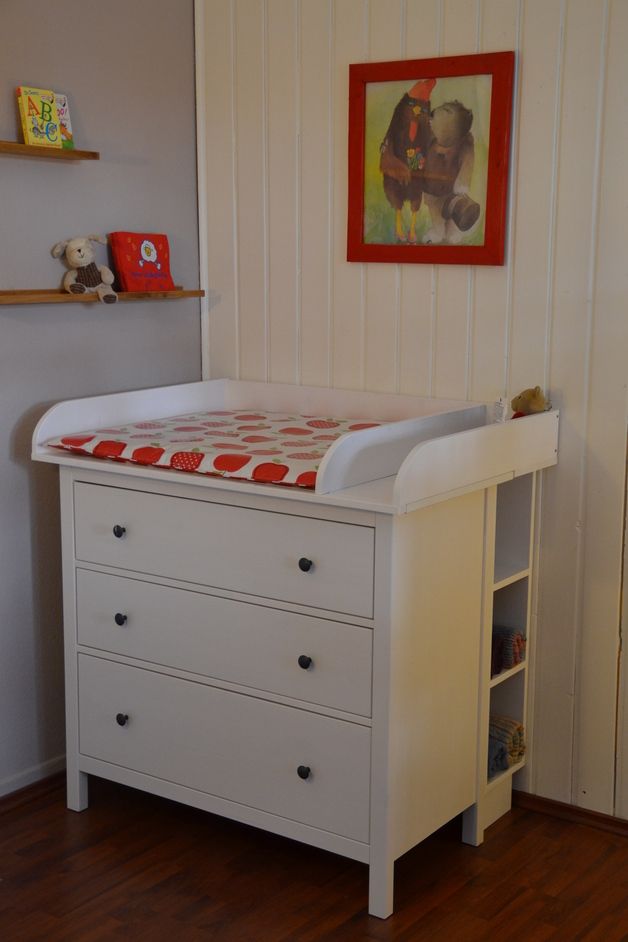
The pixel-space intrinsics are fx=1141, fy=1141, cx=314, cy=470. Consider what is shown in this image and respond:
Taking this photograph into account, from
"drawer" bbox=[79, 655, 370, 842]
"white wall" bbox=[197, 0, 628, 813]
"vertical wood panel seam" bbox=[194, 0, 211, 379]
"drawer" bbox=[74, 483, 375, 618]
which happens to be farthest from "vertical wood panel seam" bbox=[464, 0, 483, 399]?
"drawer" bbox=[79, 655, 370, 842]

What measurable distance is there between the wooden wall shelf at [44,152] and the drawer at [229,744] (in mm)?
1137

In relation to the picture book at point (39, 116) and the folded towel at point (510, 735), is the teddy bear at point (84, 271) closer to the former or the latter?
the picture book at point (39, 116)

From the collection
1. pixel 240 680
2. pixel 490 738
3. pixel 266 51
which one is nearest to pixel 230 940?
pixel 240 680

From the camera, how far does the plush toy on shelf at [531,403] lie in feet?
8.25

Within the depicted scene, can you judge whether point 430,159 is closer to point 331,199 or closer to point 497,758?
point 331,199

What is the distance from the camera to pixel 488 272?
2.62 m

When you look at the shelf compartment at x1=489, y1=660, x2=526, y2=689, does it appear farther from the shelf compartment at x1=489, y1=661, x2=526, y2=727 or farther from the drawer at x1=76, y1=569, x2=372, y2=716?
the drawer at x1=76, y1=569, x2=372, y2=716

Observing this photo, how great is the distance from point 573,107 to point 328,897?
1.73 m

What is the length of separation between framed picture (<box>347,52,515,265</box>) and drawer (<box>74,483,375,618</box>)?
0.81m

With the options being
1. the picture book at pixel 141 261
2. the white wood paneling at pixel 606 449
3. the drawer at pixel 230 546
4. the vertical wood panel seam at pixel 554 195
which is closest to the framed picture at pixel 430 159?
the vertical wood panel seam at pixel 554 195

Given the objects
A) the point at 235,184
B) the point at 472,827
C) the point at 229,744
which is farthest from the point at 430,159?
the point at 472,827

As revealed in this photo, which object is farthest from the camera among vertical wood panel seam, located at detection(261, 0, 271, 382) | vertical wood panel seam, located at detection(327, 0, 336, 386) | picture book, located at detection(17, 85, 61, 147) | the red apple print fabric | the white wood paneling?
vertical wood panel seam, located at detection(261, 0, 271, 382)

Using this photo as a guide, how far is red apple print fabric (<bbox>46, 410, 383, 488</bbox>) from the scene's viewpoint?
2.25 meters

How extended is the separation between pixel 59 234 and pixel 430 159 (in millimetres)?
883
